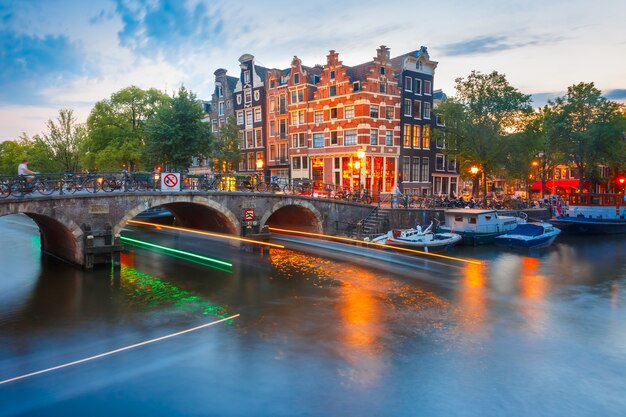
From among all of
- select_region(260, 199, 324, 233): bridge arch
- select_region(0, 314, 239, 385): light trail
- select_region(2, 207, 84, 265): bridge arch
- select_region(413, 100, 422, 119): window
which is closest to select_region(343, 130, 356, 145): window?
select_region(413, 100, 422, 119): window

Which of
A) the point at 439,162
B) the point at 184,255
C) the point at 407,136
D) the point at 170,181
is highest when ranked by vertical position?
the point at 407,136

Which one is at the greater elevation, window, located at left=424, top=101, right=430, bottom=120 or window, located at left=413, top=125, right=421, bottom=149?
window, located at left=424, top=101, right=430, bottom=120

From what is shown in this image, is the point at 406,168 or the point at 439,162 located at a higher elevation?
the point at 439,162

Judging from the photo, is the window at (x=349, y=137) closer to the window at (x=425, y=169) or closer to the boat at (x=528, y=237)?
the window at (x=425, y=169)

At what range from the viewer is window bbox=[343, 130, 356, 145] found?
47844 mm

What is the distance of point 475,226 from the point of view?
113 ft

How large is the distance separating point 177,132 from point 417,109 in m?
28.2

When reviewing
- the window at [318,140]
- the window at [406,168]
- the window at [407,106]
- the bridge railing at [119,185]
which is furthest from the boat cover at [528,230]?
the window at [318,140]

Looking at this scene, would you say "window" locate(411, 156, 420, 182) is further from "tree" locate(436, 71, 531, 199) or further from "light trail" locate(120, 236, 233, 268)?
"light trail" locate(120, 236, 233, 268)

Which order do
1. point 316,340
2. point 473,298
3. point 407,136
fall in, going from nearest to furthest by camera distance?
point 316,340, point 473,298, point 407,136

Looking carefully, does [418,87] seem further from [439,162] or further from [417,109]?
[439,162]

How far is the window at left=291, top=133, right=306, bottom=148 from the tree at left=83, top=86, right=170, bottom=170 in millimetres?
17143

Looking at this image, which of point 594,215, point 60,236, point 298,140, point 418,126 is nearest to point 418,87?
point 418,126

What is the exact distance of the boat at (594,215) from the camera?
4217cm
